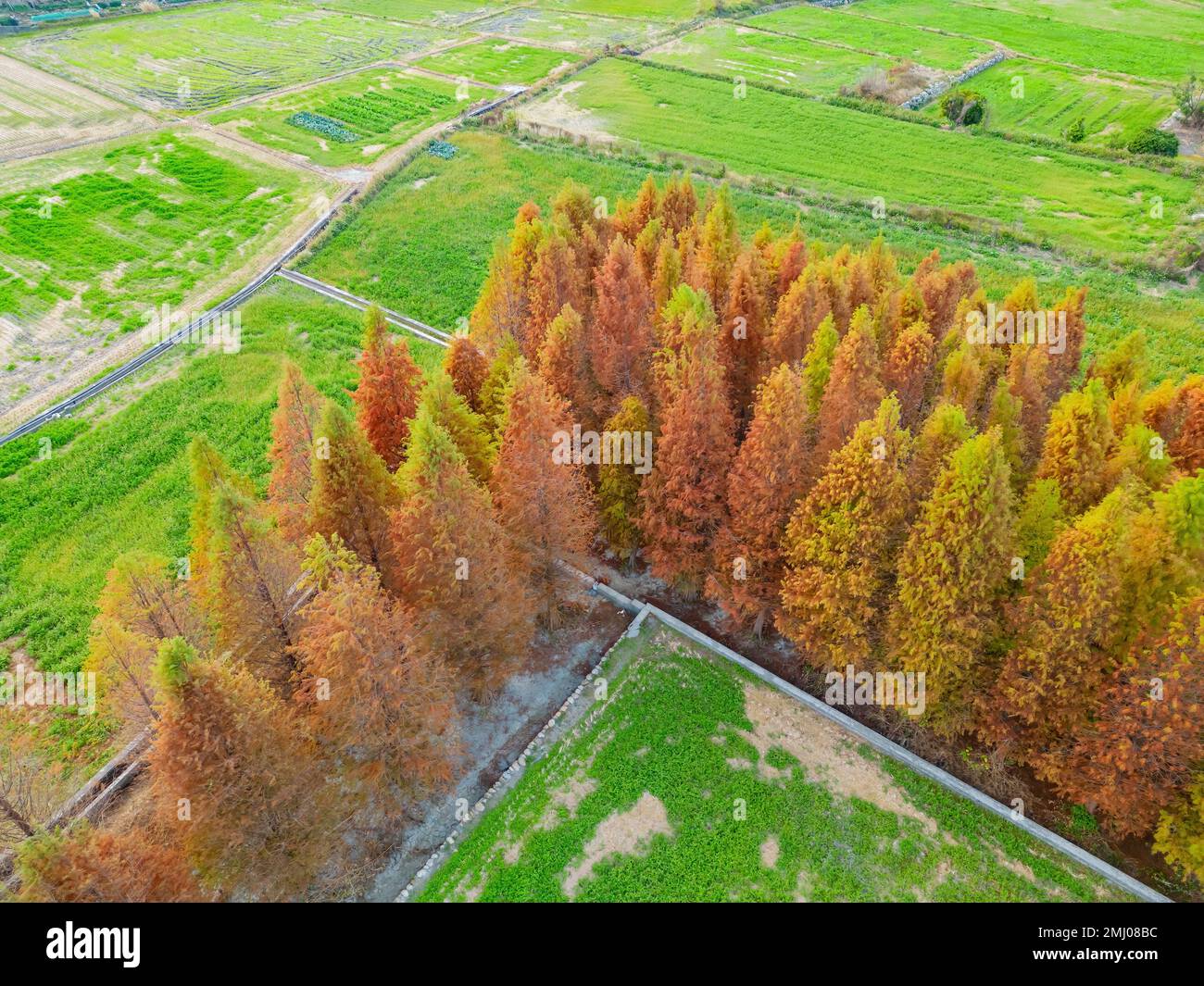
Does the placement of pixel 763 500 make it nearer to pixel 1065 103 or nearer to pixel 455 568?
pixel 455 568

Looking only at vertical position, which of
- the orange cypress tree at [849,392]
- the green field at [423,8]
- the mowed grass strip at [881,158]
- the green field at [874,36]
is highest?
the green field at [423,8]

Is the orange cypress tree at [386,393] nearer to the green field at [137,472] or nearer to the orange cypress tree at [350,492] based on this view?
the orange cypress tree at [350,492]

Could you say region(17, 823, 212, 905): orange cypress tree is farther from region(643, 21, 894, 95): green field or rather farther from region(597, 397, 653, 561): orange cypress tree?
region(643, 21, 894, 95): green field

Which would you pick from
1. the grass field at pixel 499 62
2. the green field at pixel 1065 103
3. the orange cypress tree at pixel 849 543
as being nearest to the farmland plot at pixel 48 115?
the grass field at pixel 499 62

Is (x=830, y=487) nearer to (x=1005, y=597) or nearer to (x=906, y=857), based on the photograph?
(x=1005, y=597)

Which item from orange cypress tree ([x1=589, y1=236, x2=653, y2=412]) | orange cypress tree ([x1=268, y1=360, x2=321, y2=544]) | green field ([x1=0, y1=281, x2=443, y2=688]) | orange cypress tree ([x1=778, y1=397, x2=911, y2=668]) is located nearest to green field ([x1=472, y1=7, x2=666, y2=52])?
green field ([x1=0, y1=281, x2=443, y2=688])
